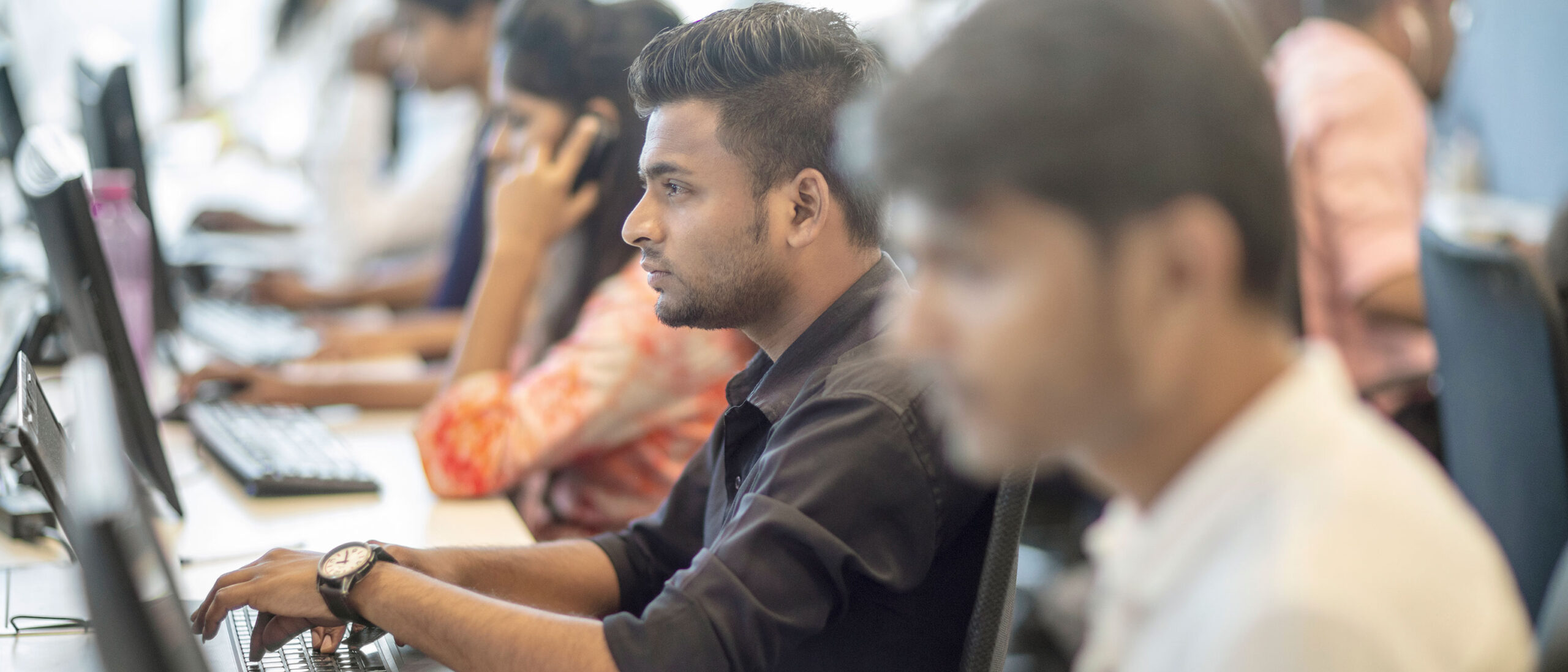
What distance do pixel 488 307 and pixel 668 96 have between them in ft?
2.28

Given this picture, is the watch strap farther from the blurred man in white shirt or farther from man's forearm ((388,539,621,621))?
the blurred man in white shirt

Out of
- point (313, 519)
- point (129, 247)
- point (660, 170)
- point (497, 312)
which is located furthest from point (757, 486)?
point (129, 247)

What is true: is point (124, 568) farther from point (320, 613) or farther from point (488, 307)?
point (488, 307)

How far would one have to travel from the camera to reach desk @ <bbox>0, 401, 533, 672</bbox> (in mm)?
1053

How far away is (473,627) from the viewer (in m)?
0.93

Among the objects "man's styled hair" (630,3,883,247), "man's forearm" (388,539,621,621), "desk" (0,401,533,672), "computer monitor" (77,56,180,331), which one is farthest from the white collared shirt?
"computer monitor" (77,56,180,331)

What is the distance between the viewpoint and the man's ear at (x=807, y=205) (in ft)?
3.45

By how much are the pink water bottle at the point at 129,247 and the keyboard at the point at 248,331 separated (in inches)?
9.6

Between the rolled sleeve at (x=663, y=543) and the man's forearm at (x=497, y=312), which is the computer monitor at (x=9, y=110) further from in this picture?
the rolled sleeve at (x=663, y=543)

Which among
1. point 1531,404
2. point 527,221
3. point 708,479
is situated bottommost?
point 1531,404

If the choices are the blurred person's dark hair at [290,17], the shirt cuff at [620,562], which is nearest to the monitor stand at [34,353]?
the shirt cuff at [620,562]

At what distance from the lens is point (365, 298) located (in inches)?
109

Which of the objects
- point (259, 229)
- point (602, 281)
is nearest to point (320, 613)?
point (602, 281)

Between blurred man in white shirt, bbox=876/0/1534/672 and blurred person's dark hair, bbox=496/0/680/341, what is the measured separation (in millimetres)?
1208
